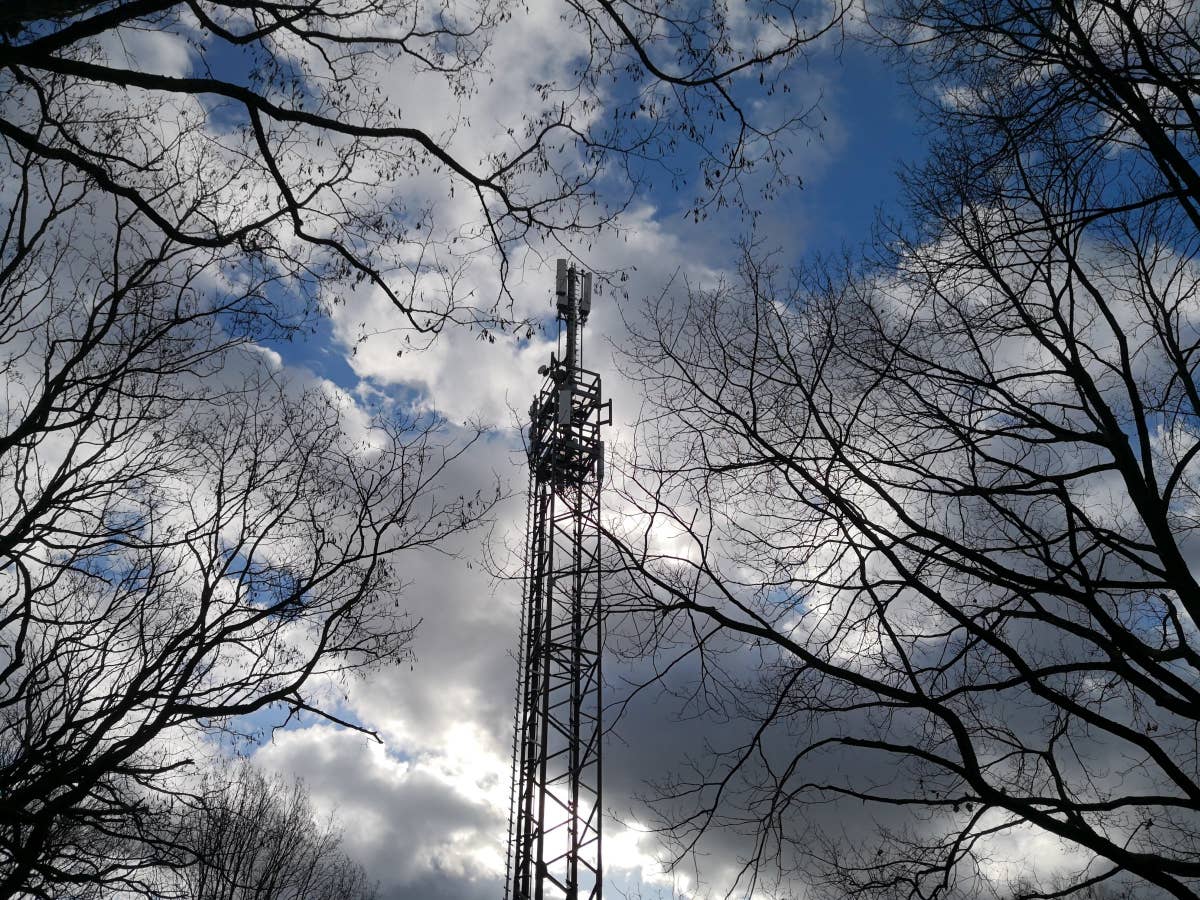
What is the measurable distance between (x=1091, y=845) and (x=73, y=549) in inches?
271

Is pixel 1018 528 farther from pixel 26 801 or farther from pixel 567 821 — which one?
pixel 567 821

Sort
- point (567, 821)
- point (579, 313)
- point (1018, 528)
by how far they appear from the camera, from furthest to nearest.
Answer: point (579, 313)
point (567, 821)
point (1018, 528)

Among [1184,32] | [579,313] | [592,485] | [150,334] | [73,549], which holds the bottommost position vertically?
[73,549]

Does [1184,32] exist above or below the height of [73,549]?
above

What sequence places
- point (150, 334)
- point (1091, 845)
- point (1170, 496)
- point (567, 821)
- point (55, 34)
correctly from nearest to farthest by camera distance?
point (55, 34)
point (1091, 845)
point (1170, 496)
point (150, 334)
point (567, 821)

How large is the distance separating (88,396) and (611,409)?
1110cm

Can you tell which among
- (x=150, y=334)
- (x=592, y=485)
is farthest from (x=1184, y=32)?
(x=592, y=485)

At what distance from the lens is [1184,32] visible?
13.4 ft

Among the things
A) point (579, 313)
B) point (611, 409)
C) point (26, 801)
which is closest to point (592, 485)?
point (611, 409)

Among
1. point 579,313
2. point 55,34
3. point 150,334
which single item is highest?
point 579,313

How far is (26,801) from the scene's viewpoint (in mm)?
4258

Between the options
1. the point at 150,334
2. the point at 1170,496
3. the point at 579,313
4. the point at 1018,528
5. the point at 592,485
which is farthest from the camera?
the point at 579,313

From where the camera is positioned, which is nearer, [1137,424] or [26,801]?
[26,801]

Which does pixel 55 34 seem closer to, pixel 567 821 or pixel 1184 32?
pixel 1184 32
